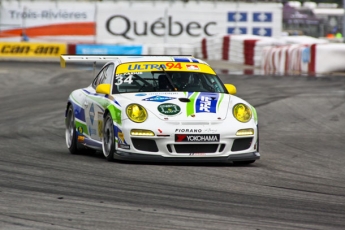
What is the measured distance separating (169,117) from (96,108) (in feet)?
4.16

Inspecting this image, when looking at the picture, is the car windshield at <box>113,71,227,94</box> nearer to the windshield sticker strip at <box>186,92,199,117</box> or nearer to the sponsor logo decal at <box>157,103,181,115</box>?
the windshield sticker strip at <box>186,92,199,117</box>

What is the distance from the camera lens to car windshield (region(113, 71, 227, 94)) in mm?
10078

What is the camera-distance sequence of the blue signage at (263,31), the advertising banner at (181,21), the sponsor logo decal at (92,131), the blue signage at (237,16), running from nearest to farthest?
1. the sponsor logo decal at (92,131)
2. the advertising banner at (181,21)
3. the blue signage at (263,31)
4. the blue signage at (237,16)

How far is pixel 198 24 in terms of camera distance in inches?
1998

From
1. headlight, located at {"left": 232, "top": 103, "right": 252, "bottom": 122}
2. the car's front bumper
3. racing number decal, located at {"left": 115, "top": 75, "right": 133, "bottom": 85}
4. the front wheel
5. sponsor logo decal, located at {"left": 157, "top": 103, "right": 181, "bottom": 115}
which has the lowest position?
the front wheel

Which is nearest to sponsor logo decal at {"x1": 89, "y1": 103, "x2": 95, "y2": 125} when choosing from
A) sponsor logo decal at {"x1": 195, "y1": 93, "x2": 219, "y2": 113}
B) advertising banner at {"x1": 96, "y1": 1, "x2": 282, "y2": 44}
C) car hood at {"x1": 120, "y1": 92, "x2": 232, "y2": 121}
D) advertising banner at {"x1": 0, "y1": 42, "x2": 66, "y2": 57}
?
car hood at {"x1": 120, "y1": 92, "x2": 232, "y2": 121}

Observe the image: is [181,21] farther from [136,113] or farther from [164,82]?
[136,113]

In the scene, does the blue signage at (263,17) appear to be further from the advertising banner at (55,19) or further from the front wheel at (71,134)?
the front wheel at (71,134)

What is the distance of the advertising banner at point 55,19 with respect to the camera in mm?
49312

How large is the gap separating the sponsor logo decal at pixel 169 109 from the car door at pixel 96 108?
87 centimetres

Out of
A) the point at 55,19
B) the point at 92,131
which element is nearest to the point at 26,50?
the point at 55,19

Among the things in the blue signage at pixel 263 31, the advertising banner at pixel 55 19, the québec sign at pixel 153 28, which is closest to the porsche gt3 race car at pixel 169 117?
the advertising banner at pixel 55 19

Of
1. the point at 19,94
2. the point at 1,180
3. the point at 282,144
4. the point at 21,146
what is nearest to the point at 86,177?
the point at 1,180

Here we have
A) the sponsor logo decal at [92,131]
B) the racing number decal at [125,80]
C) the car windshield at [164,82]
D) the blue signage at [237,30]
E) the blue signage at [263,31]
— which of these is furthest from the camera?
the blue signage at [263,31]
